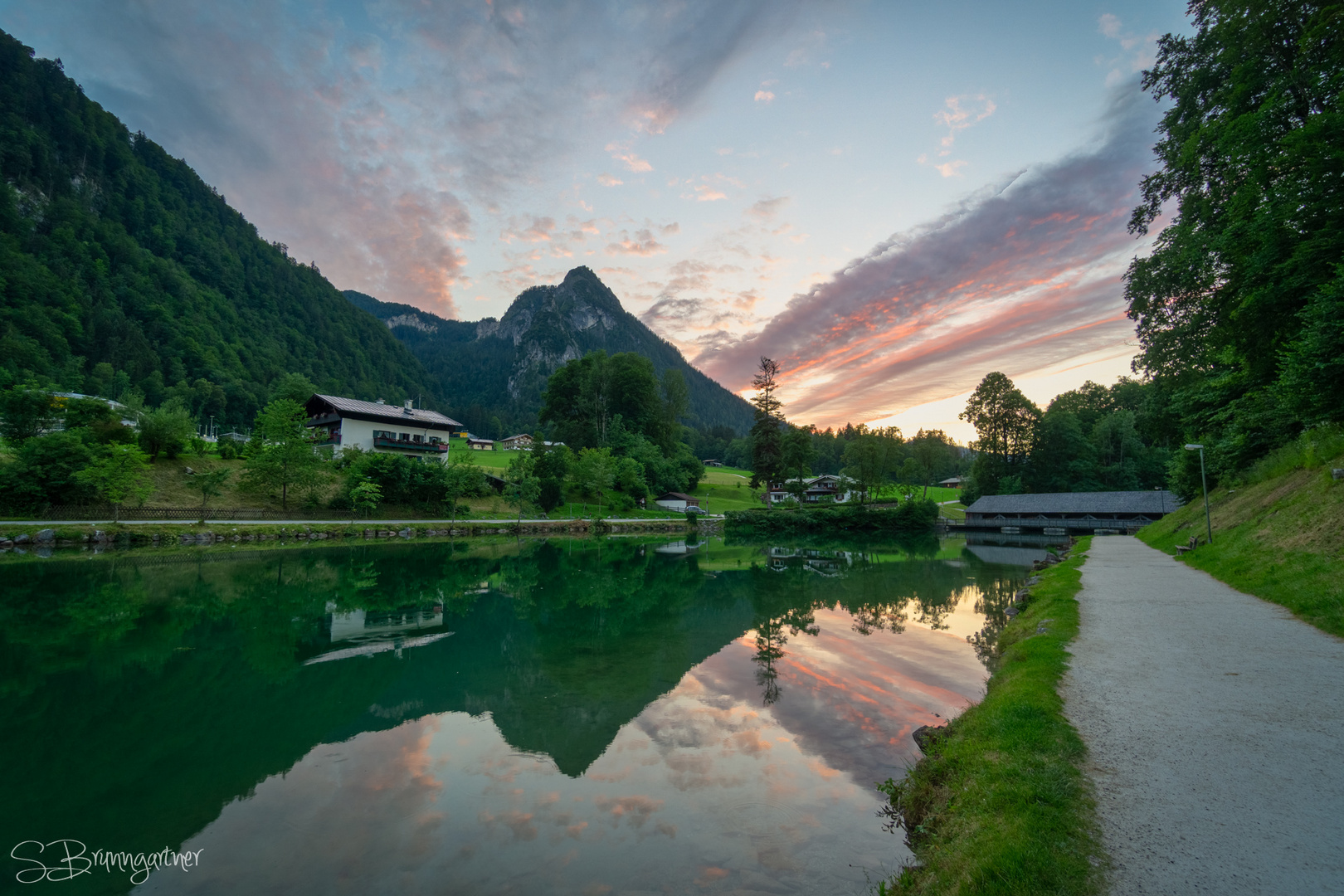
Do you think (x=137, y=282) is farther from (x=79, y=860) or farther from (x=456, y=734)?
(x=79, y=860)

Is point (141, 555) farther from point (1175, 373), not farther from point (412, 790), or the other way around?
point (1175, 373)

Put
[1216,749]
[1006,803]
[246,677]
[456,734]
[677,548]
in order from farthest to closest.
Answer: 1. [677,548]
2. [246,677]
3. [456,734]
4. [1216,749]
5. [1006,803]

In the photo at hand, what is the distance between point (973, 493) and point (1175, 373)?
197 feet

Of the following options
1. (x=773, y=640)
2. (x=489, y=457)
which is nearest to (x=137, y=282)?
(x=489, y=457)

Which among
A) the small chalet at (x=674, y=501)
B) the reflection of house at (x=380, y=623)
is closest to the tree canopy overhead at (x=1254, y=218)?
the reflection of house at (x=380, y=623)

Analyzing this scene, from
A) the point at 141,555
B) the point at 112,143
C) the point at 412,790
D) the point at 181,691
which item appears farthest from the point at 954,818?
the point at 112,143

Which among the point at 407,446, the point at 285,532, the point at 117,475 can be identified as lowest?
the point at 285,532

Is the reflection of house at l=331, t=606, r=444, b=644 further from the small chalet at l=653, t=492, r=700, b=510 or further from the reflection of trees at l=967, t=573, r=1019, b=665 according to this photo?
the small chalet at l=653, t=492, r=700, b=510

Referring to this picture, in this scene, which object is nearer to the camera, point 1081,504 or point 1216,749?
point 1216,749

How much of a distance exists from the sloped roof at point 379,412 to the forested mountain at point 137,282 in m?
34.8

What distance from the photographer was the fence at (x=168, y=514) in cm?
2997

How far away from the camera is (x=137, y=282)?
310 ft

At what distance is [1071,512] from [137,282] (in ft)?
480

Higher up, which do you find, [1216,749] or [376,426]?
[376,426]
